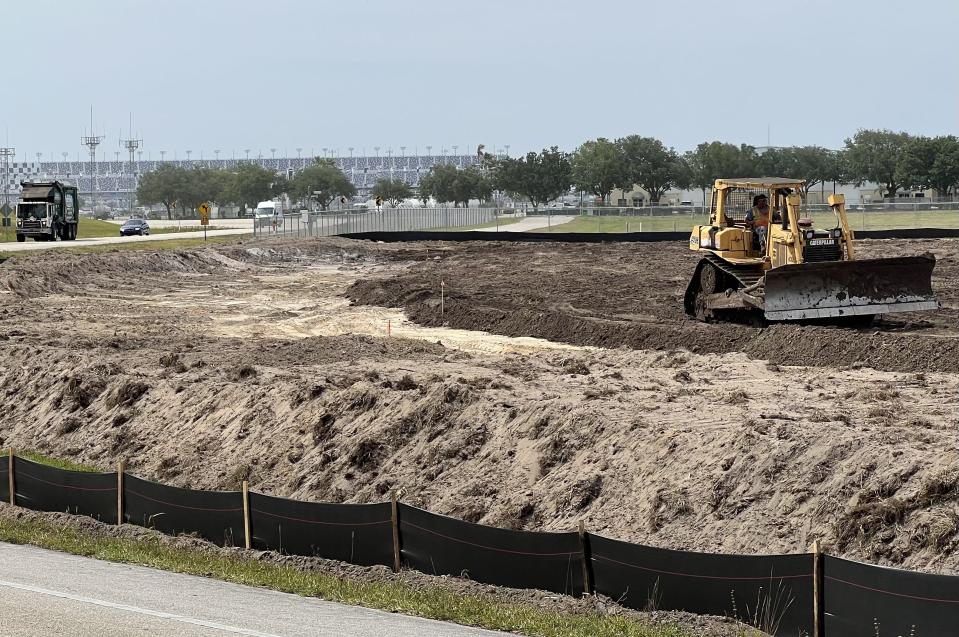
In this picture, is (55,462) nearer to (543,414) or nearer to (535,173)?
(543,414)

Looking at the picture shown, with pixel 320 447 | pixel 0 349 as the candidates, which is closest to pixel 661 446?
pixel 320 447

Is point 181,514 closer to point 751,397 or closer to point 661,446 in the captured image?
point 661,446

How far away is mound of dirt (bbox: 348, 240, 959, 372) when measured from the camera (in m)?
22.3

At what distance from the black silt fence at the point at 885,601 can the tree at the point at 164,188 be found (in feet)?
573

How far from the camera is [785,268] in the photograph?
24.4m

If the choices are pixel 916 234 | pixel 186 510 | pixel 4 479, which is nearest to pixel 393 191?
pixel 916 234

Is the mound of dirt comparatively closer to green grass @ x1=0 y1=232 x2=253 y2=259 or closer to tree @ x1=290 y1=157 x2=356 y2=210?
green grass @ x1=0 y1=232 x2=253 y2=259

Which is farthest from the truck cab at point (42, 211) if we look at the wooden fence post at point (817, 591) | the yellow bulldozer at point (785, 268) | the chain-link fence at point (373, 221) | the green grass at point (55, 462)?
the wooden fence post at point (817, 591)

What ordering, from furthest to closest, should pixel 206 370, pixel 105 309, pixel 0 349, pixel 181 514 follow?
pixel 105 309 < pixel 0 349 < pixel 206 370 < pixel 181 514

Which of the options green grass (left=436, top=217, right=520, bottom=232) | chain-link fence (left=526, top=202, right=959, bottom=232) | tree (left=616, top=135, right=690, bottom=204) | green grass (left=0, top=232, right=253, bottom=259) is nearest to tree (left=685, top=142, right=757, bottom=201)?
tree (left=616, top=135, right=690, bottom=204)

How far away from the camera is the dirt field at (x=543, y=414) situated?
12.6 metres

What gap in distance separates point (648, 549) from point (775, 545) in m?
1.65

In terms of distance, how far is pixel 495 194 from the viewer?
152250 mm

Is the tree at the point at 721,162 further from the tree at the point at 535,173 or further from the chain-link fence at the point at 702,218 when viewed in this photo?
the chain-link fence at the point at 702,218
